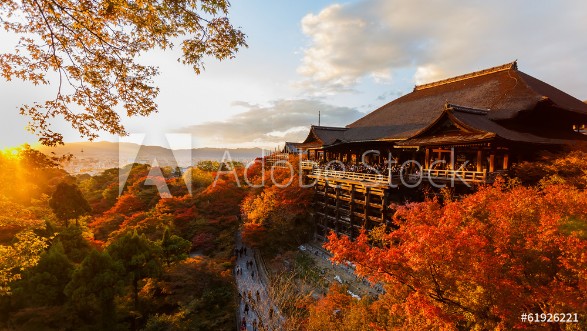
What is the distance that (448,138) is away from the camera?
15.6 meters

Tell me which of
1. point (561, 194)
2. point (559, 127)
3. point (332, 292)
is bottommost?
point (332, 292)

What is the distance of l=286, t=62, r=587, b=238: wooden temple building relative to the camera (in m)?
15.3

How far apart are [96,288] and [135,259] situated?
215cm

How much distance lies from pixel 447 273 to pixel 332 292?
8.88 meters

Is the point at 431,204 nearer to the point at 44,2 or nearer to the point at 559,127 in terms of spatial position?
the point at 559,127

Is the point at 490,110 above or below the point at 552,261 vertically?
above

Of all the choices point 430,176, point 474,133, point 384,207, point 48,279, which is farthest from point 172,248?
point 474,133

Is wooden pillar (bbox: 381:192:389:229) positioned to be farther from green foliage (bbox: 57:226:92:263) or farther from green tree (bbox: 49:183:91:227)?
green tree (bbox: 49:183:91:227)

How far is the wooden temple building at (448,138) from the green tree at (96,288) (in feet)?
50.5

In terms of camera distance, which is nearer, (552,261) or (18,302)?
(552,261)

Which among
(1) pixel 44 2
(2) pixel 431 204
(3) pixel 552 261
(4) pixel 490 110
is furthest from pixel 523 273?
(4) pixel 490 110

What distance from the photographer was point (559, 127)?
18344 mm

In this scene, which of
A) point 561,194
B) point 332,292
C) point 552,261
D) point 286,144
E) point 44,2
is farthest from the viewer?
point 286,144

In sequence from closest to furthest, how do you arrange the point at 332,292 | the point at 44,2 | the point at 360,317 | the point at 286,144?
the point at 44,2, the point at 360,317, the point at 332,292, the point at 286,144
